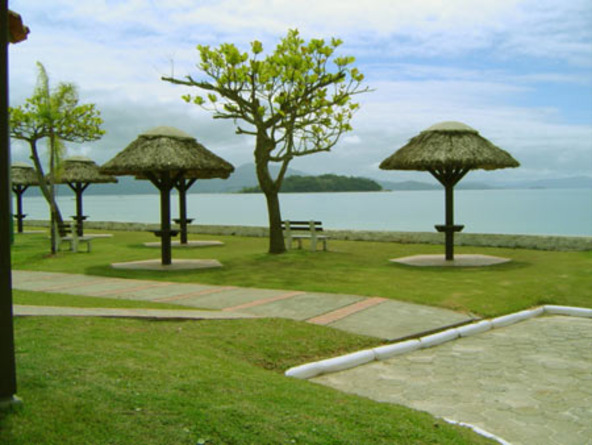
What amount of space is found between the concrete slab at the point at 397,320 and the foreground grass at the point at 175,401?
140 cm

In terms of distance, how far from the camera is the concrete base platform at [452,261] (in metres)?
13.7

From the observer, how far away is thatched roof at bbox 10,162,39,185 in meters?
27.2

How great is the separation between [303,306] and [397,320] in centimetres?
144

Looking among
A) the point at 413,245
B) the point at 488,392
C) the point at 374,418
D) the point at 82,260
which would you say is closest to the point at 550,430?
the point at 488,392

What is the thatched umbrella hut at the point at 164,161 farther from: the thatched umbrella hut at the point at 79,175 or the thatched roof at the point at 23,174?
the thatched roof at the point at 23,174

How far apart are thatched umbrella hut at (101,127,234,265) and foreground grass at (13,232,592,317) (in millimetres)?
1862

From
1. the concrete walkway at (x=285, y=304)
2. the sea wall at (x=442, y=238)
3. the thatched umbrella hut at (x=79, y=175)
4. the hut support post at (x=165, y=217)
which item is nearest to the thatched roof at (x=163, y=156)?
the hut support post at (x=165, y=217)

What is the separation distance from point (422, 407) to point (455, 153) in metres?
10.4

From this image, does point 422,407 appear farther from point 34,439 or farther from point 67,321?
point 67,321

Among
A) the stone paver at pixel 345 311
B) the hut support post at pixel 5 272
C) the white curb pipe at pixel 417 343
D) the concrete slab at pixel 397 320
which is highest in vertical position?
the hut support post at pixel 5 272

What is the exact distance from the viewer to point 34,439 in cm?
346

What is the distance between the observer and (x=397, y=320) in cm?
776

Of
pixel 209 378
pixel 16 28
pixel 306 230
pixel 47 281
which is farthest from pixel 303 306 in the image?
pixel 306 230

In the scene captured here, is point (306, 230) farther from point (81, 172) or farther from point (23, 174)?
point (23, 174)
